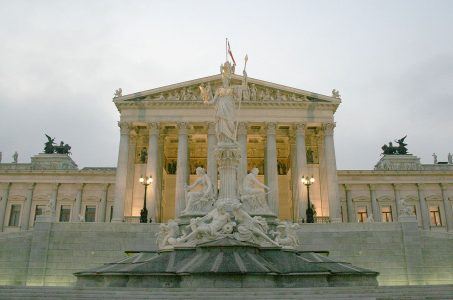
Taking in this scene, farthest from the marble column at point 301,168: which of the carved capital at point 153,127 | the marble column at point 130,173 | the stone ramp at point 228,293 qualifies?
the stone ramp at point 228,293

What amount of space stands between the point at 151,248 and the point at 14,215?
135ft

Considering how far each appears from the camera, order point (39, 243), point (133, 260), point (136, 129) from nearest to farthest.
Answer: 1. point (133, 260)
2. point (39, 243)
3. point (136, 129)

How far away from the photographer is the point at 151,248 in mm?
31219

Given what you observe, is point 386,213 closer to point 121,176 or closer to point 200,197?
point 121,176

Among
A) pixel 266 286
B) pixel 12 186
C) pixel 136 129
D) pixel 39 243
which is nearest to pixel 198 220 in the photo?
pixel 266 286

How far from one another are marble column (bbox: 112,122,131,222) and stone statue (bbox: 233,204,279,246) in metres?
29.6

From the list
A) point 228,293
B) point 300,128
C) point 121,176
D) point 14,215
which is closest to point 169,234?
point 228,293

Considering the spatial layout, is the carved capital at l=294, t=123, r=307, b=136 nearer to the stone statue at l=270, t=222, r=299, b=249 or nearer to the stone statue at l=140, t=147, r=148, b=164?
the stone statue at l=140, t=147, r=148, b=164

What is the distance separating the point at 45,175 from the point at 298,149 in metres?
36.3

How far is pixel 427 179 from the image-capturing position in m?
65.3

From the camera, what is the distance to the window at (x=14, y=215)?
211 ft

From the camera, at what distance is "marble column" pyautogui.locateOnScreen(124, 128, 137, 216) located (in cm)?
5059

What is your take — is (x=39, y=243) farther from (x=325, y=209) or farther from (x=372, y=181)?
(x=372, y=181)

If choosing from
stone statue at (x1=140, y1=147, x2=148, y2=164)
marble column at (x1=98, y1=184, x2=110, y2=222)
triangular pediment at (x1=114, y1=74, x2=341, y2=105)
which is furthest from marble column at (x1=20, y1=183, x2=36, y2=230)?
triangular pediment at (x1=114, y1=74, x2=341, y2=105)
